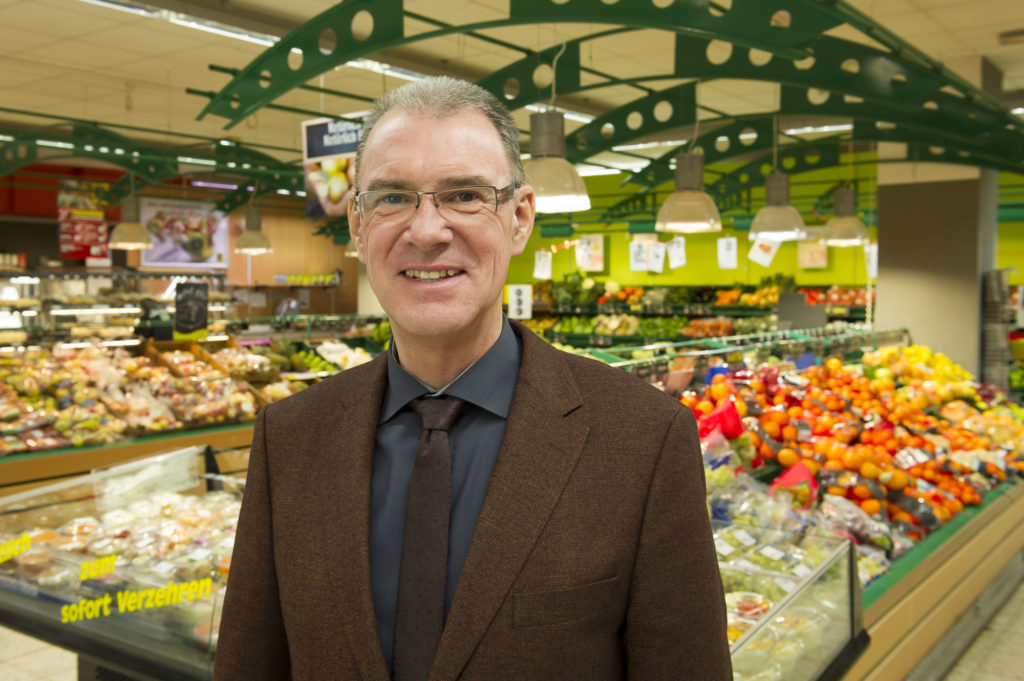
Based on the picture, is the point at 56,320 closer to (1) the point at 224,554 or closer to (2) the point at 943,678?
(1) the point at 224,554

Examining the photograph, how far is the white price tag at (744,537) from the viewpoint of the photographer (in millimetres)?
2871

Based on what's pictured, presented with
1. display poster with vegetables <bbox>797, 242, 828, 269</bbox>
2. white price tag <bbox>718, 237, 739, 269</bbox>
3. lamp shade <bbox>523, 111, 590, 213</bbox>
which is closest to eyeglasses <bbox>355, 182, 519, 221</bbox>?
lamp shade <bbox>523, 111, 590, 213</bbox>

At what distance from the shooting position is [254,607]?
4.25ft

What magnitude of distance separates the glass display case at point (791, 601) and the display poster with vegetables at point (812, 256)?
1115 cm

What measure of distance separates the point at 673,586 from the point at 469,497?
301mm

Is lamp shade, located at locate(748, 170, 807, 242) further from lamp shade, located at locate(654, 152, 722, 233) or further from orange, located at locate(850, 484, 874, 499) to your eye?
orange, located at locate(850, 484, 874, 499)

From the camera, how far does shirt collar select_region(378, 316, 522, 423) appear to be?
4.06 ft

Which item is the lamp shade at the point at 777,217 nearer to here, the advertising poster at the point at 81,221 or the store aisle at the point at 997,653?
the store aisle at the point at 997,653

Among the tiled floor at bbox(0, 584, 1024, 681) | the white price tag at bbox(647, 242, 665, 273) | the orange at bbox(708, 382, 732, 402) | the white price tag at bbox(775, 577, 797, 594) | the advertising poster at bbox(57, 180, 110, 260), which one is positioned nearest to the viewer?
the white price tag at bbox(775, 577, 797, 594)

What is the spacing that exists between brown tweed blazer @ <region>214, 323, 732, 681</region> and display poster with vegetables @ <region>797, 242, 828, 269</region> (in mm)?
12952

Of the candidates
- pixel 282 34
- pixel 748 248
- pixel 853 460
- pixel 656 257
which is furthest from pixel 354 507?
pixel 748 248

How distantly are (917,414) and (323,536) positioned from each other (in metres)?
5.07

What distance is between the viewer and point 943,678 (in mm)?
3939

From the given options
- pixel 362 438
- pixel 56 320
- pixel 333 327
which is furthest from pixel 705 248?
pixel 362 438
